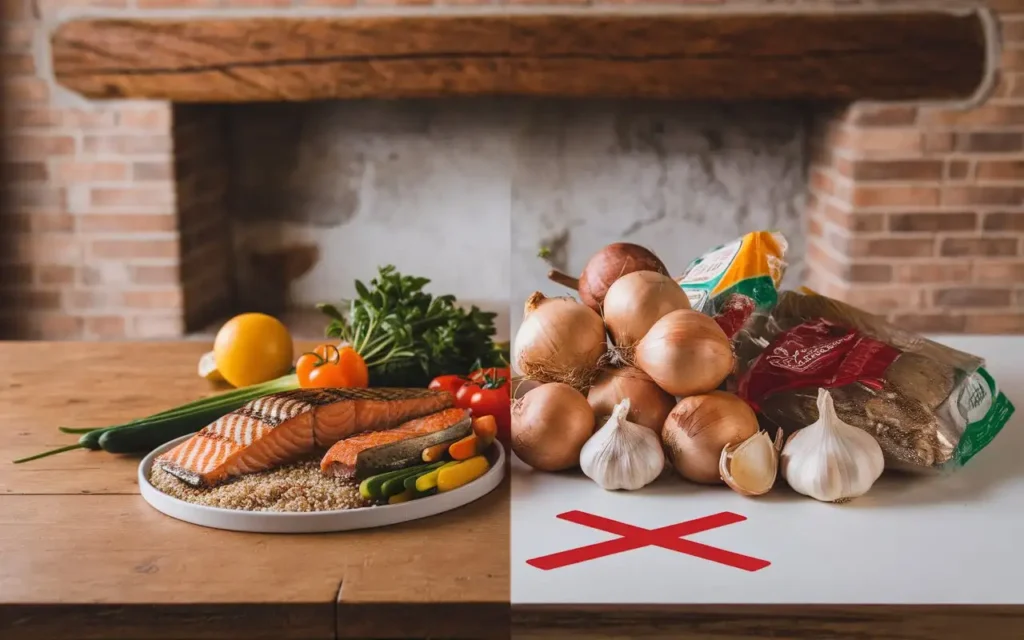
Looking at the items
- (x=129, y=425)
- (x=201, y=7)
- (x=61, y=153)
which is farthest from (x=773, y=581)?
(x=61, y=153)

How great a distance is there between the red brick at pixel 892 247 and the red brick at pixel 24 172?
6.88ft

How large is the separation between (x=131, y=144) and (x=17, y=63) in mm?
343

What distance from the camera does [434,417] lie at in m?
1.11

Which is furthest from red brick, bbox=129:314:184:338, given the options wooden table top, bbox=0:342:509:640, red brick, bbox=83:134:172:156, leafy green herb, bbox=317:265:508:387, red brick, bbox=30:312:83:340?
wooden table top, bbox=0:342:509:640

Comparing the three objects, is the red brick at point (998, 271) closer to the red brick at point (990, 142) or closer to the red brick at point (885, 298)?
the red brick at point (885, 298)

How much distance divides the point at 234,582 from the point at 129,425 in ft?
1.33

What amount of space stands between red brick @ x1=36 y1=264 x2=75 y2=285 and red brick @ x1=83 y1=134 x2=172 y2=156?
0.33 m

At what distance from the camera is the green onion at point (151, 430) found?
1196 mm

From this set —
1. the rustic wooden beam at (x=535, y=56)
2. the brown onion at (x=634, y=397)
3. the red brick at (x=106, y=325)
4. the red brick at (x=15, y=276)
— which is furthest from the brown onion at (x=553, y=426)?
the red brick at (x=15, y=276)

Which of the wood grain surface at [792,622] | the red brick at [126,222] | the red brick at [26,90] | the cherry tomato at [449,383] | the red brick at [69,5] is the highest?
the red brick at [69,5]

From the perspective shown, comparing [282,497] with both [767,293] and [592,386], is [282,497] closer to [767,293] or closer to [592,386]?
[592,386]

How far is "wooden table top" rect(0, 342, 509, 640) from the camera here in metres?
0.84

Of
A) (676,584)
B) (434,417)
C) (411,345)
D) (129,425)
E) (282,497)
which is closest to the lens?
(676,584)

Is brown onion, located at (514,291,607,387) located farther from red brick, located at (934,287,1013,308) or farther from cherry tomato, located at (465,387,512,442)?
red brick, located at (934,287,1013,308)
